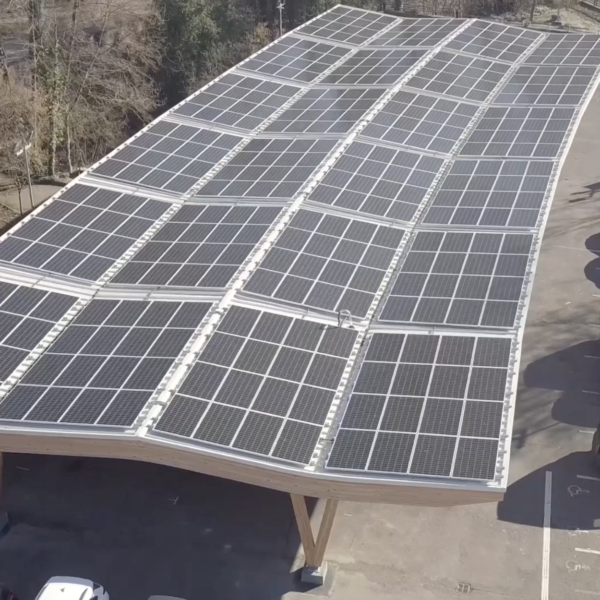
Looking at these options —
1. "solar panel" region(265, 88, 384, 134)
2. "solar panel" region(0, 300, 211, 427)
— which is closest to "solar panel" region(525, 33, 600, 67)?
"solar panel" region(265, 88, 384, 134)

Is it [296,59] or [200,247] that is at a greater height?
[200,247]

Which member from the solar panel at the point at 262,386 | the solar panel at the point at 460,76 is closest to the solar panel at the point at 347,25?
the solar panel at the point at 460,76

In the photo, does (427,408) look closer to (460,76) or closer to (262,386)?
(262,386)

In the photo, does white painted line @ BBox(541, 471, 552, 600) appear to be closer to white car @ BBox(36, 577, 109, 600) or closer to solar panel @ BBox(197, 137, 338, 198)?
white car @ BBox(36, 577, 109, 600)

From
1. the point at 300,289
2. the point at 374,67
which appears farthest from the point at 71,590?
the point at 374,67

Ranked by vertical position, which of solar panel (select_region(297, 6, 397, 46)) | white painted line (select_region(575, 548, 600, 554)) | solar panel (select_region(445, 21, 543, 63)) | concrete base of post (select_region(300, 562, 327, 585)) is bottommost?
white painted line (select_region(575, 548, 600, 554))

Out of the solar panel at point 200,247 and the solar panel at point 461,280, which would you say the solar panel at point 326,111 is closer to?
the solar panel at point 200,247

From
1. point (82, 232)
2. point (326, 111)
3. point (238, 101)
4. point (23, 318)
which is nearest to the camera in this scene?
point (23, 318)

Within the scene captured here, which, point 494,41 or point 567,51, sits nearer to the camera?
point 567,51
